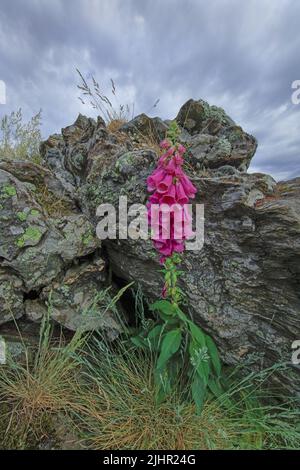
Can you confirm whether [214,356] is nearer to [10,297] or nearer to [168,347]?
[168,347]

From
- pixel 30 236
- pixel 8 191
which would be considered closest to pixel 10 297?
pixel 30 236

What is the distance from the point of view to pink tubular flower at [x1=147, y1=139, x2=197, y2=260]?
78.4 inches

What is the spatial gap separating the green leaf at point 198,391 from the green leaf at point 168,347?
0.95ft

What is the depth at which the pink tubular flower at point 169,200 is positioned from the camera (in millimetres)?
1990

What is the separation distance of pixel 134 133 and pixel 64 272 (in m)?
2.31

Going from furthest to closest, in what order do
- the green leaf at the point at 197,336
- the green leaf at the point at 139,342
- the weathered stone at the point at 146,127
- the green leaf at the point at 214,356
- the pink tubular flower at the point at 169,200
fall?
1. the weathered stone at the point at 146,127
2. the green leaf at the point at 139,342
3. the green leaf at the point at 214,356
4. the green leaf at the point at 197,336
5. the pink tubular flower at the point at 169,200

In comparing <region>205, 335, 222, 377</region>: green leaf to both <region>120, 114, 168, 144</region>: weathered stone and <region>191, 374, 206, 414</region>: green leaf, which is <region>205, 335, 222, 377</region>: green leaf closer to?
<region>191, 374, 206, 414</region>: green leaf

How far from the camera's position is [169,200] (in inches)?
78.9

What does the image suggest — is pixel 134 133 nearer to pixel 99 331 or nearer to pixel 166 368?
pixel 99 331

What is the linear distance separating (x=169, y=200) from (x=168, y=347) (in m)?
1.05

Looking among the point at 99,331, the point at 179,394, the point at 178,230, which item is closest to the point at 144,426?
the point at 179,394

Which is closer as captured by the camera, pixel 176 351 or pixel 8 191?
pixel 176 351

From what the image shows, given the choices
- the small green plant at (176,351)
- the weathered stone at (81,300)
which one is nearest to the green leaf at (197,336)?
the small green plant at (176,351)

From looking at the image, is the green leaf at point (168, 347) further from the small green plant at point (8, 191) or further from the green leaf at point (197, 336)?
the small green plant at point (8, 191)
